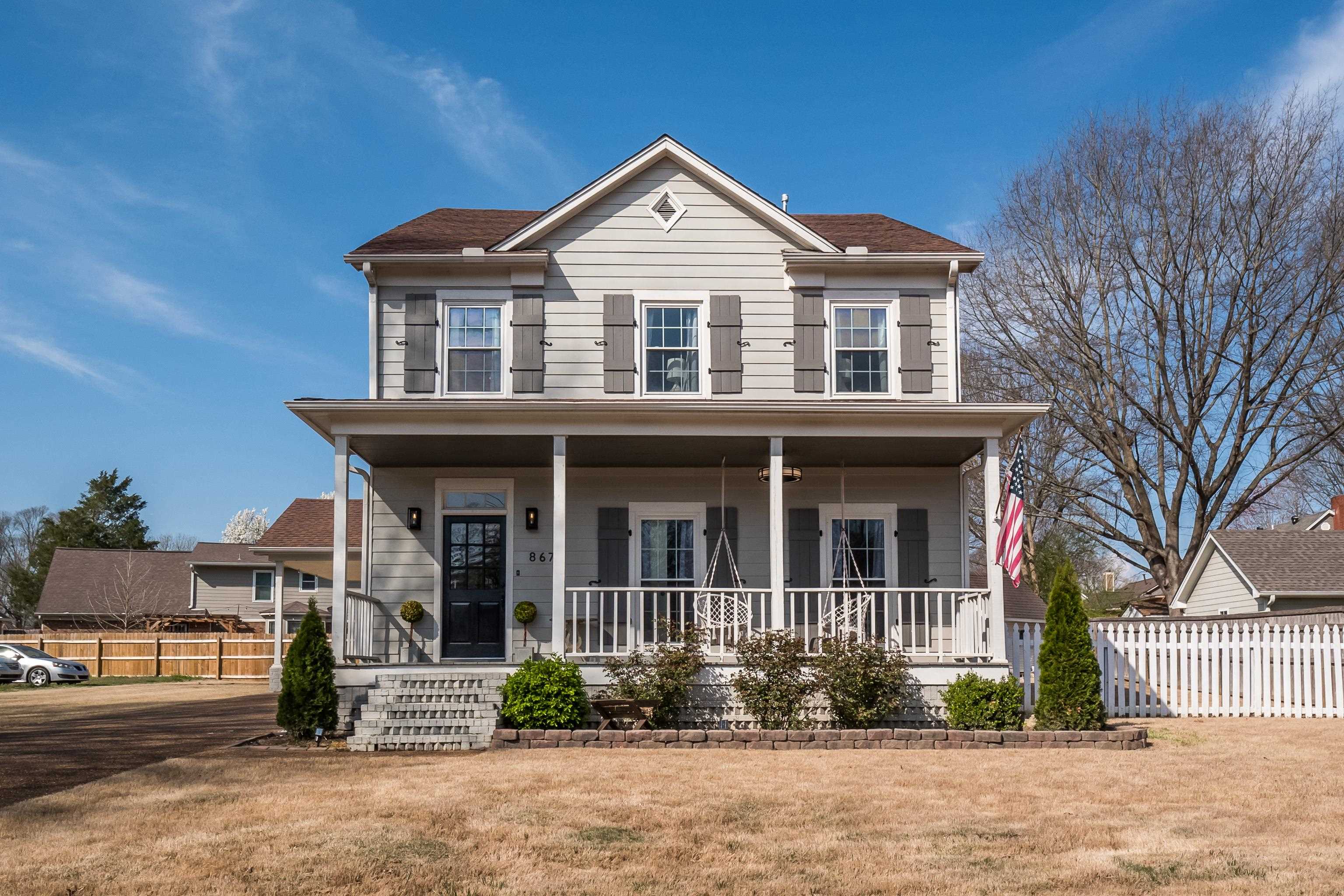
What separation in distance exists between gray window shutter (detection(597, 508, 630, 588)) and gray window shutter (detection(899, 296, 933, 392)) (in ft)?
12.7

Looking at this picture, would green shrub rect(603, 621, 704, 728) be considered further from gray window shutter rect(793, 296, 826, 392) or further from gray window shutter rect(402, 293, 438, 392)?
gray window shutter rect(402, 293, 438, 392)

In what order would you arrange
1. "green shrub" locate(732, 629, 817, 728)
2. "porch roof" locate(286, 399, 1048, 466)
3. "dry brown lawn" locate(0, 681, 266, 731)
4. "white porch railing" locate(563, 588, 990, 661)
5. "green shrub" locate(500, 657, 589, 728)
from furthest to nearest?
"dry brown lawn" locate(0, 681, 266, 731), "white porch railing" locate(563, 588, 990, 661), "porch roof" locate(286, 399, 1048, 466), "green shrub" locate(732, 629, 817, 728), "green shrub" locate(500, 657, 589, 728)

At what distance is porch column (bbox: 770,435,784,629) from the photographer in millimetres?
12000

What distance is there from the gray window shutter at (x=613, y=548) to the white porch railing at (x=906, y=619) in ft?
6.72

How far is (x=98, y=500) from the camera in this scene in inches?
2025

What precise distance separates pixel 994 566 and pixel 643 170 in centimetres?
656

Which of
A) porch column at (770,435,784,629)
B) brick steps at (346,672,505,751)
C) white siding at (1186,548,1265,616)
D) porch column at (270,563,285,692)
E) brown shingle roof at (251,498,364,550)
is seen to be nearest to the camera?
brick steps at (346,672,505,751)

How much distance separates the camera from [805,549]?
567 inches

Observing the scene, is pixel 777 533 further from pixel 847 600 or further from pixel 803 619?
pixel 803 619

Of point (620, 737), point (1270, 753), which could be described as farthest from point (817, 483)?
point (1270, 753)

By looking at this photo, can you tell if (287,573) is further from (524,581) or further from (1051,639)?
(1051,639)

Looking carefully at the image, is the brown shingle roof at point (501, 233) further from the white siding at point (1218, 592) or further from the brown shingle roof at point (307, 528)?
the white siding at point (1218, 592)

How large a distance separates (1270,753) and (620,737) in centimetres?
581

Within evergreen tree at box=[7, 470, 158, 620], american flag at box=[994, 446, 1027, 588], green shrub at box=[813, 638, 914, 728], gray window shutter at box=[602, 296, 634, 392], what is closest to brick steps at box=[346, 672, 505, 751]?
green shrub at box=[813, 638, 914, 728]
